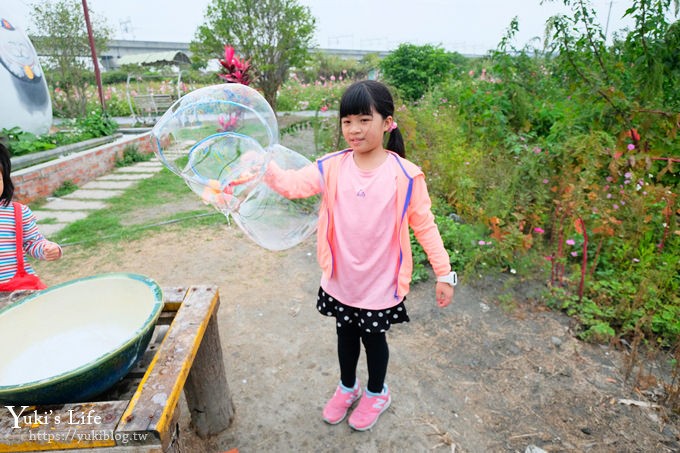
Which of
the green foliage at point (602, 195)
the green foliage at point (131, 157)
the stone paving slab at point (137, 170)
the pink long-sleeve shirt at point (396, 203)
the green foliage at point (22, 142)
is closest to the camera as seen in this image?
the pink long-sleeve shirt at point (396, 203)

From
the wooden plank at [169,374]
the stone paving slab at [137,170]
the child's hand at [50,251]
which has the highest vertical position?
the child's hand at [50,251]

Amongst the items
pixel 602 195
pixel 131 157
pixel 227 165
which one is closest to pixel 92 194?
pixel 131 157

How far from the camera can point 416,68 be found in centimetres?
978

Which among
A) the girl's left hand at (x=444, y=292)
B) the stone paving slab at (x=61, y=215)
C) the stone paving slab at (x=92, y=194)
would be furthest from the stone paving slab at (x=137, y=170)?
the girl's left hand at (x=444, y=292)

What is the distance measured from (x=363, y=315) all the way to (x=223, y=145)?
85 cm

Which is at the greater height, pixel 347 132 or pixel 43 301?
pixel 347 132

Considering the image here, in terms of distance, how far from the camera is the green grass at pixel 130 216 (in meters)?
4.08

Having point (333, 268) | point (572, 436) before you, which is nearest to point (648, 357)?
point (572, 436)

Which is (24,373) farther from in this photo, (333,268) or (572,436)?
(572,436)

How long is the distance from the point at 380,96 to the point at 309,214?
581 millimetres

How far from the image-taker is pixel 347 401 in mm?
1999

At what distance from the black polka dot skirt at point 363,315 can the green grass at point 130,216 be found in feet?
9.91

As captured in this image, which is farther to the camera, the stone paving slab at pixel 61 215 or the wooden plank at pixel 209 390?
the stone paving slab at pixel 61 215

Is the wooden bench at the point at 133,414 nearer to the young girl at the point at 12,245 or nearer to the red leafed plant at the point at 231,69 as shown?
the young girl at the point at 12,245
